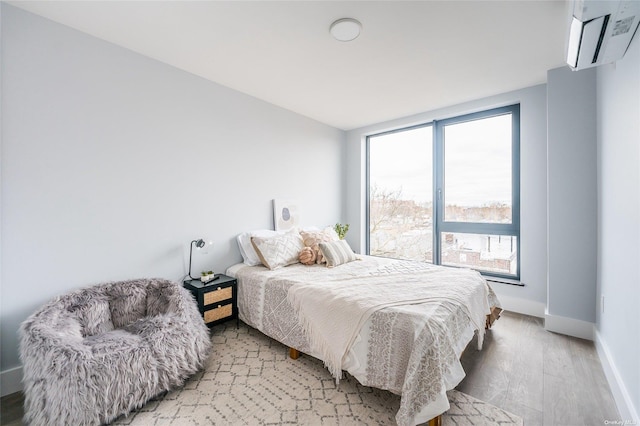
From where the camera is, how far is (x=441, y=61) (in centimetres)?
246

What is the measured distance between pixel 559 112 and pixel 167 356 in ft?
13.0

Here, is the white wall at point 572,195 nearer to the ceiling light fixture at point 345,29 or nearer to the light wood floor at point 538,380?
the light wood floor at point 538,380

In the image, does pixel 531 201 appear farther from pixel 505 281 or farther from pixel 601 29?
pixel 601 29

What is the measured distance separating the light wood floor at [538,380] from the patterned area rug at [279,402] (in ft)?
0.58

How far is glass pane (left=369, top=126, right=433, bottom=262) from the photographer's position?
4.01 m

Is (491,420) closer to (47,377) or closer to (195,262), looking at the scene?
(47,377)

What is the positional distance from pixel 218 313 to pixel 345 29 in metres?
2.65

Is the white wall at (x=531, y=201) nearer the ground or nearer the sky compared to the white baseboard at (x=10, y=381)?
nearer the sky

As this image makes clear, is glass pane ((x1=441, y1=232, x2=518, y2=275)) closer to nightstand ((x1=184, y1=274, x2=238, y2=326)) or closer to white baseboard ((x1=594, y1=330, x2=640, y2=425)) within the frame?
white baseboard ((x1=594, y1=330, x2=640, y2=425))

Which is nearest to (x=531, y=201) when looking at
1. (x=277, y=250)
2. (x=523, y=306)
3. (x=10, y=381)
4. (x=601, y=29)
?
(x=523, y=306)

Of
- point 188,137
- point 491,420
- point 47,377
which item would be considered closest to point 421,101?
point 188,137

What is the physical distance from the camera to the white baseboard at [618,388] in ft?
4.78

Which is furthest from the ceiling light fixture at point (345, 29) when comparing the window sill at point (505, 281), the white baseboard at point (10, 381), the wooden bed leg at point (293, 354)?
the white baseboard at point (10, 381)

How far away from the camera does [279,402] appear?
1.71 metres
